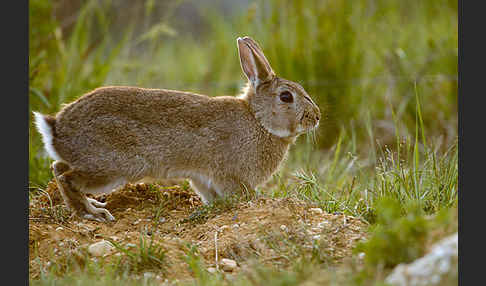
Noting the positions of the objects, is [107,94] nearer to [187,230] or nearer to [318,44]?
[187,230]

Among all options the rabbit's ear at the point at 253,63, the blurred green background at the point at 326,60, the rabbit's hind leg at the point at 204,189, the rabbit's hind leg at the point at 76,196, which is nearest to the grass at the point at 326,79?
the blurred green background at the point at 326,60

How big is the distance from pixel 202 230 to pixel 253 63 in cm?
167

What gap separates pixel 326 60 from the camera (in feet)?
24.3

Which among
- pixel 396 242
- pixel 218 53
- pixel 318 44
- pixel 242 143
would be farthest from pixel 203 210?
pixel 218 53

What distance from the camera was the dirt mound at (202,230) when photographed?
353 cm

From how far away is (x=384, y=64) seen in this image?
25.9ft

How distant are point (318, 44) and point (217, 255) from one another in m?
4.33

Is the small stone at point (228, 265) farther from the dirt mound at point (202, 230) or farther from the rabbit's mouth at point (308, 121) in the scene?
the rabbit's mouth at point (308, 121)

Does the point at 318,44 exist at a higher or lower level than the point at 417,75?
higher

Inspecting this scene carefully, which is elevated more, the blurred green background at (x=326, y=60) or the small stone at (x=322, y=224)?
the blurred green background at (x=326, y=60)

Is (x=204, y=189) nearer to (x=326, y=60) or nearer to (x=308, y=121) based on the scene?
(x=308, y=121)

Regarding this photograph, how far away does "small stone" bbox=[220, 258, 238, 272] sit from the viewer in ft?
11.5

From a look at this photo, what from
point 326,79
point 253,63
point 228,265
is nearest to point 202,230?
point 228,265

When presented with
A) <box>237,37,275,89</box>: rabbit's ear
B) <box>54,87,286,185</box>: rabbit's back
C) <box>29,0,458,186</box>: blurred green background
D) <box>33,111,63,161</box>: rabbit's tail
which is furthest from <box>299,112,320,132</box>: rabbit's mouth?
<box>33,111,63,161</box>: rabbit's tail
